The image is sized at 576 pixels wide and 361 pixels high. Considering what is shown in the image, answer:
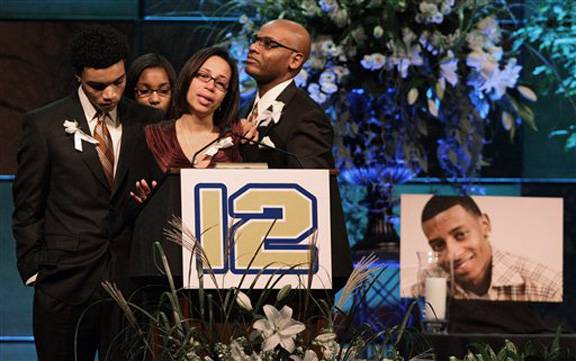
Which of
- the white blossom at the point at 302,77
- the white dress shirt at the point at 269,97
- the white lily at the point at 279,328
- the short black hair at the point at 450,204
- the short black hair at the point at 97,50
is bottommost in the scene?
the white lily at the point at 279,328

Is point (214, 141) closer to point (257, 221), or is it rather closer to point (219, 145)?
point (219, 145)

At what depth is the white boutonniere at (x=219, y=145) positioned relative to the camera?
10.1ft

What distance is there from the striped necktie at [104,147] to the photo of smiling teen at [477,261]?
1169mm

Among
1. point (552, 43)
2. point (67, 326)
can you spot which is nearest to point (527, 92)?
point (552, 43)

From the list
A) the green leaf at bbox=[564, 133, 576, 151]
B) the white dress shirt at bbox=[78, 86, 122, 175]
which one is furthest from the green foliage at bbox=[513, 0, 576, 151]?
the white dress shirt at bbox=[78, 86, 122, 175]

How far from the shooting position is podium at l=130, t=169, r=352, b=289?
2717 millimetres

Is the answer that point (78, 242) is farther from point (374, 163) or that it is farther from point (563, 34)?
point (563, 34)

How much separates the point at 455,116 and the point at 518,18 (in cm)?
86

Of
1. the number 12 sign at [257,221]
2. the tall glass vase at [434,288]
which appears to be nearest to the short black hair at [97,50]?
the number 12 sign at [257,221]

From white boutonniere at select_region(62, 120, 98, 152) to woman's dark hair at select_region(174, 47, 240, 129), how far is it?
1.16ft

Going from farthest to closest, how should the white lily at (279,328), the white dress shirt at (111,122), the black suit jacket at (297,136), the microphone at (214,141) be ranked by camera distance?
the white dress shirt at (111,122) → the black suit jacket at (297,136) → the microphone at (214,141) → the white lily at (279,328)

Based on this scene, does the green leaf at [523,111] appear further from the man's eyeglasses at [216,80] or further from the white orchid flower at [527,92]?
the man's eyeglasses at [216,80]

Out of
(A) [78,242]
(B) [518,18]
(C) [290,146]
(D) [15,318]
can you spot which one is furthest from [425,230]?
(D) [15,318]

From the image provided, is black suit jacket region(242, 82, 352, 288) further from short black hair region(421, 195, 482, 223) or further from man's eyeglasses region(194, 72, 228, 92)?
short black hair region(421, 195, 482, 223)
